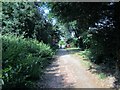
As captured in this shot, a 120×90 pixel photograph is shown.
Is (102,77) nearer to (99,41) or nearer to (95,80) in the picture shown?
(95,80)

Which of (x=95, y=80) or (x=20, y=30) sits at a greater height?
(x=20, y=30)

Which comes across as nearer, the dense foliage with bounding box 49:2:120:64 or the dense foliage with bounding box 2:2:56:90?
the dense foliage with bounding box 2:2:56:90

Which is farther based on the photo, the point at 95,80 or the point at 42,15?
the point at 42,15

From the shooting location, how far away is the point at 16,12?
18.6 metres

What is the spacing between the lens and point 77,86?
9617 mm

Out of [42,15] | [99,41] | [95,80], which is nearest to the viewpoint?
[95,80]

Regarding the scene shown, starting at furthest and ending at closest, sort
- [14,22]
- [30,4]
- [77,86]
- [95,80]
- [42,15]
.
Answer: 1. [42,15]
2. [30,4]
3. [14,22]
4. [95,80]
5. [77,86]

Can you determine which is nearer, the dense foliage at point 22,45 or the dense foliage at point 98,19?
the dense foliage at point 22,45

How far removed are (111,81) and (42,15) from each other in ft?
47.5

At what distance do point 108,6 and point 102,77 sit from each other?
3415 mm

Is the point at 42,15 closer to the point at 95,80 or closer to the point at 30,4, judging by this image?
the point at 30,4

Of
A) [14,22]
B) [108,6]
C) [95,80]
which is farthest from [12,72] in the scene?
[14,22]

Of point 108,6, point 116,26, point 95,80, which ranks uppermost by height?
point 108,6

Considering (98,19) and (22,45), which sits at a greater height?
(98,19)
